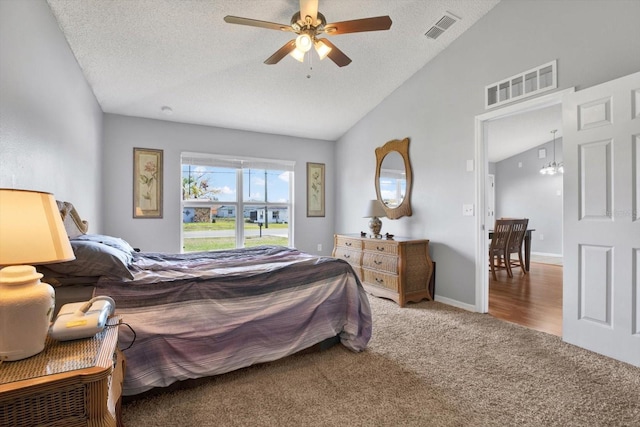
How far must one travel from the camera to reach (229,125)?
4.89m

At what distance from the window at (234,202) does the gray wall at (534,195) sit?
6.00m

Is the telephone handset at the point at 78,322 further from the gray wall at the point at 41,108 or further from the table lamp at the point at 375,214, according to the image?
the table lamp at the point at 375,214

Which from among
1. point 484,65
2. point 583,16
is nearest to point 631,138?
point 583,16

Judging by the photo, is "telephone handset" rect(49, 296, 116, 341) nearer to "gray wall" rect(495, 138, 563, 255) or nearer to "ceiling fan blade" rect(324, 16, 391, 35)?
"ceiling fan blade" rect(324, 16, 391, 35)

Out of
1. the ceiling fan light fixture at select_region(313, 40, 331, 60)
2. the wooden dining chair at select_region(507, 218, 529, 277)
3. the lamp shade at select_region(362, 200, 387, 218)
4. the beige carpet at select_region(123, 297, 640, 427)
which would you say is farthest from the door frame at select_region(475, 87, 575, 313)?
the wooden dining chair at select_region(507, 218, 529, 277)

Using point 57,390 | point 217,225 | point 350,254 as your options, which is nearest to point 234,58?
point 217,225

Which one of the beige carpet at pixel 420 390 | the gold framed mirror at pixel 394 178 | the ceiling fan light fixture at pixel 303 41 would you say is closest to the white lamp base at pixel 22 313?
the beige carpet at pixel 420 390

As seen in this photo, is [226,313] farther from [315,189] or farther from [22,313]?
[315,189]

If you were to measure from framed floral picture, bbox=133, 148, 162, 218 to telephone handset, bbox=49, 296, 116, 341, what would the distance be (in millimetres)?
3482

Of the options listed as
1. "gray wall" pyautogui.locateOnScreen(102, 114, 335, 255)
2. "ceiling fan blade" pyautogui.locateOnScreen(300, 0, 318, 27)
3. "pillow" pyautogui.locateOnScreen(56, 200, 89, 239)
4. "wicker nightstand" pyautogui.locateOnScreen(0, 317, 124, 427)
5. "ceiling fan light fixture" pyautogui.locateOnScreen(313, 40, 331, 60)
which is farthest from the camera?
"gray wall" pyautogui.locateOnScreen(102, 114, 335, 255)

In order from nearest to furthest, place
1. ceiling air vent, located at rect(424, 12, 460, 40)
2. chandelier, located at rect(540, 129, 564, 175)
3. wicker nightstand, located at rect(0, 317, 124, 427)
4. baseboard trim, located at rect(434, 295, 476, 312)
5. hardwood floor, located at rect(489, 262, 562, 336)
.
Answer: wicker nightstand, located at rect(0, 317, 124, 427) → hardwood floor, located at rect(489, 262, 562, 336) → ceiling air vent, located at rect(424, 12, 460, 40) → baseboard trim, located at rect(434, 295, 476, 312) → chandelier, located at rect(540, 129, 564, 175)

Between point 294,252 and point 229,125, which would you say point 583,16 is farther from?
point 229,125

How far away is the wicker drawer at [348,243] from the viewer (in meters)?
4.12

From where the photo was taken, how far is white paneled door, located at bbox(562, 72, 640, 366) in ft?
6.89
